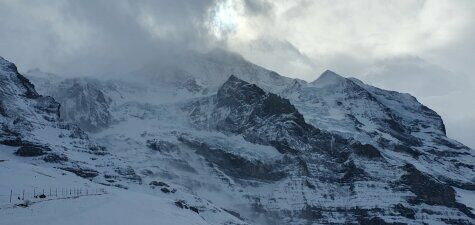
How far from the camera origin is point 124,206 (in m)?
94.6

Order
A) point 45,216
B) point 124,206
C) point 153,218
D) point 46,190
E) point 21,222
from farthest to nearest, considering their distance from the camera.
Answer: point 46,190, point 124,206, point 153,218, point 45,216, point 21,222

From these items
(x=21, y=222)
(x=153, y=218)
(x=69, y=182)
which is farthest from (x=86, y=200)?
(x=69, y=182)

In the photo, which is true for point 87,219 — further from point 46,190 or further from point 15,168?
point 15,168

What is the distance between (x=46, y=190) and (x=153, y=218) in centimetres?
4019

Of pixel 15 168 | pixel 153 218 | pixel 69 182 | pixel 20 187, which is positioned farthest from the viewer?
pixel 69 182

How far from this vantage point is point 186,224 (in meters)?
87.1

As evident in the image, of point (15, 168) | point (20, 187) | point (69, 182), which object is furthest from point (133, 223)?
point (69, 182)

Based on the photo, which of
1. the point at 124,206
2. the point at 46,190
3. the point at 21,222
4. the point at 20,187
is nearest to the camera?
the point at 21,222

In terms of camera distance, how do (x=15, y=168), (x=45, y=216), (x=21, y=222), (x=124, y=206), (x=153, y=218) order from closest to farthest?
(x=21, y=222) < (x=45, y=216) < (x=153, y=218) < (x=124, y=206) < (x=15, y=168)

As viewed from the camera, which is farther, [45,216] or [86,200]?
[86,200]

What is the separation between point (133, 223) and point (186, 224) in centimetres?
1060

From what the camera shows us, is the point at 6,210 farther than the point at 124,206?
No

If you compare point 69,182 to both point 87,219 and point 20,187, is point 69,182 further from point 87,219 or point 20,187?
point 87,219

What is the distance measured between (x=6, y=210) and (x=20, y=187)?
3499cm
